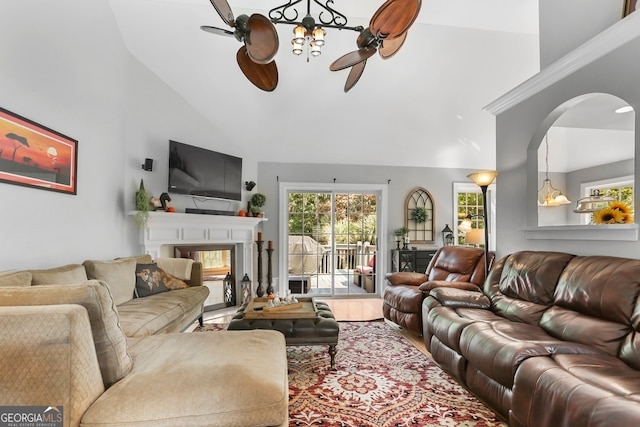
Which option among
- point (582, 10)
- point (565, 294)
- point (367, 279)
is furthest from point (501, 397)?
point (367, 279)

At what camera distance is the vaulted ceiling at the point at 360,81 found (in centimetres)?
377

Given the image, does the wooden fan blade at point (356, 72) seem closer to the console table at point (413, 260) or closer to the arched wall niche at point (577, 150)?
the arched wall niche at point (577, 150)

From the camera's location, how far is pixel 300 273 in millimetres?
5809

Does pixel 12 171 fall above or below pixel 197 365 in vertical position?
above

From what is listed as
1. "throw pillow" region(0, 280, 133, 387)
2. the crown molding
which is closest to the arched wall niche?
the crown molding

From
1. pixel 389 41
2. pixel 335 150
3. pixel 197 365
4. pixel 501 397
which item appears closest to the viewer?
pixel 197 365

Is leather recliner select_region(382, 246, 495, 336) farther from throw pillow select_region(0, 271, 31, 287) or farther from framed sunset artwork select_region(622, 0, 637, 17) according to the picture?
throw pillow select_region(0, 271, 31, 287)

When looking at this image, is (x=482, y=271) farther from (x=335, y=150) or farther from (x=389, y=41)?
(x=335, y=150)

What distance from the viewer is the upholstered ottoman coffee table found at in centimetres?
267

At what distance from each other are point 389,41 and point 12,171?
2.81m

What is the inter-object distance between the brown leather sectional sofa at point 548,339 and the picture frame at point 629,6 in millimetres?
1734

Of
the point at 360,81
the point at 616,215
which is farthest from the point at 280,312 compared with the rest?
the point at 360,81

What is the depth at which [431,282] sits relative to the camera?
134 inches

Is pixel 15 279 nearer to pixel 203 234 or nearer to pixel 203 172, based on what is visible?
pixel 203 234
